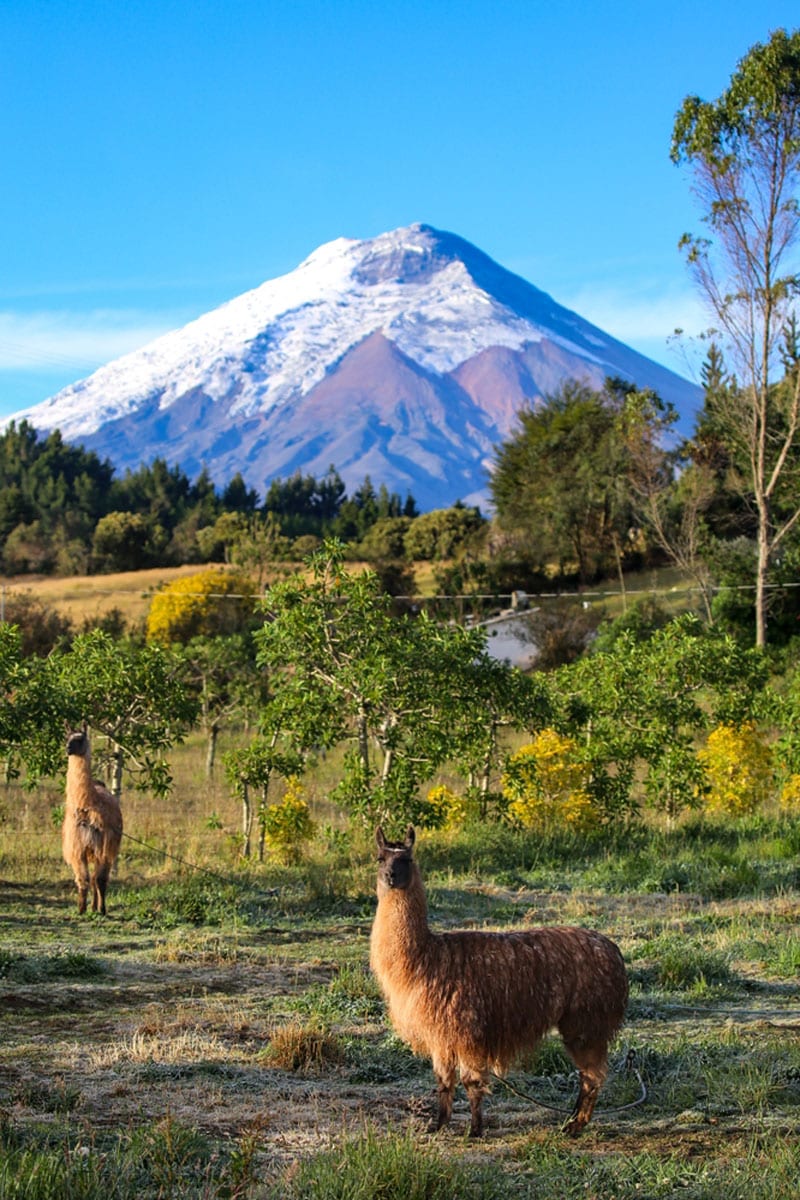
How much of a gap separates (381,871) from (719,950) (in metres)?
5.04

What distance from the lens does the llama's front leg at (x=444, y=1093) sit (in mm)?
5914

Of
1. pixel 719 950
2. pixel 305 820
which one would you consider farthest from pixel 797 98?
pixel 719 950

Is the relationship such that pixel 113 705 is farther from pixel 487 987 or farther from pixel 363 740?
pixel 487 987

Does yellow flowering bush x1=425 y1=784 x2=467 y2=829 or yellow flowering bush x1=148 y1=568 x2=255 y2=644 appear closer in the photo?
yellow flowering bush x1=425 y1=784 x2=467 y2=829

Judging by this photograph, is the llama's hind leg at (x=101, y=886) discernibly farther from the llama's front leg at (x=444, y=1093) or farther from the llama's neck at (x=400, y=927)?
the llama's front leg at (x=444, y=1093)

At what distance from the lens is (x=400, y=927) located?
6039 mm

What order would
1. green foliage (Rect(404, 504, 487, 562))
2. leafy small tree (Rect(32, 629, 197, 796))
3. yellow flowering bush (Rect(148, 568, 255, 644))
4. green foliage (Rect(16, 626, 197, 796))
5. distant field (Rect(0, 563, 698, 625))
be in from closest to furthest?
green foliage (Rect(16, 626, 197, 796)) < leafy small tree (Rect(32, 629, 197, 796)) < yellow flowering bush (Rect(148, 568, 255, 644)) < distant field (Rect(0, 563, 698, 625)) < green foliage (Rect(404, 504, 487, 562))

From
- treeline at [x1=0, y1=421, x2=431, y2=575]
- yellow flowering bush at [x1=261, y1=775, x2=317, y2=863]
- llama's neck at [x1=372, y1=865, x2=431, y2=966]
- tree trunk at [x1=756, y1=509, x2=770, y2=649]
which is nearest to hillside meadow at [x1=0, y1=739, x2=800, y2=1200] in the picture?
yellow flowering bush at [x1=261, y1=775, x2=317, y2=863]

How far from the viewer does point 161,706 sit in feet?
47.5

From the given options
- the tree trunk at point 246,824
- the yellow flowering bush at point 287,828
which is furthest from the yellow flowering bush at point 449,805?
the tree trunk at point 246,824

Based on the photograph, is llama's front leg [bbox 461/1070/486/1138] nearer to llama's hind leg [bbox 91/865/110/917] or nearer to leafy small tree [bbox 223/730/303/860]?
llama's hind leg [bbox 91/865/110/917]

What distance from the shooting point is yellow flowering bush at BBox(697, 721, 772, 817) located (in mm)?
17422

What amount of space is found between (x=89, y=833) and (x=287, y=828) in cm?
342

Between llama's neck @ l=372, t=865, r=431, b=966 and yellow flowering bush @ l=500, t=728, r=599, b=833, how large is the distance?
32.3 feet
